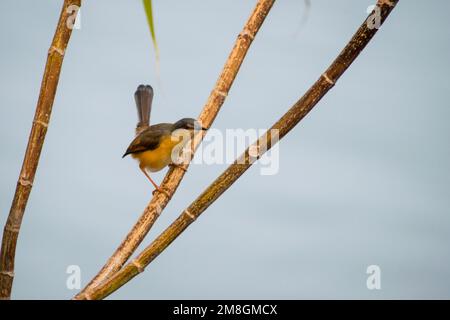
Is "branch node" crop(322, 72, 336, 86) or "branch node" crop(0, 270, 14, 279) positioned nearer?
"branch node" crop(322, 72, 336, 86)

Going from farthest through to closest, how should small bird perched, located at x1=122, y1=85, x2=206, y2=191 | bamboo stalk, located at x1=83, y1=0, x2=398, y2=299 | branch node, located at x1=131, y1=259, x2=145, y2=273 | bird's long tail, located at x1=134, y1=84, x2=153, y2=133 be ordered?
bird's long tail, located at x1=134, y1=84, x2=153, y2=133
small bird perched, located at x1=122, y1=85, x2=206, y2=191
branch node, located at x1=131, y1=259, x2=145, y2=273
bamboo stalk, located at x1=83, y1=0, x2=398, y2=299

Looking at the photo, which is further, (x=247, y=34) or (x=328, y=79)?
(x=247, y=34)

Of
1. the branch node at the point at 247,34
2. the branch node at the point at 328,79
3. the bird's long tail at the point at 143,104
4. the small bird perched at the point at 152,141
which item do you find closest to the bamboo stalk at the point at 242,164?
the branch node at the point at 328,79

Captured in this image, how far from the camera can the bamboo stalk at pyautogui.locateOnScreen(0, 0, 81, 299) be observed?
160 cm

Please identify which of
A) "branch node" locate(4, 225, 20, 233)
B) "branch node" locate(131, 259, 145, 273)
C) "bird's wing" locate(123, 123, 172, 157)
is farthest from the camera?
"bird's wing" locate(123, 123, 172, 157)

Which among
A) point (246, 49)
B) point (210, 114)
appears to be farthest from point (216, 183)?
point (246, 49)

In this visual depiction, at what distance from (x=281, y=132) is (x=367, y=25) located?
338mm

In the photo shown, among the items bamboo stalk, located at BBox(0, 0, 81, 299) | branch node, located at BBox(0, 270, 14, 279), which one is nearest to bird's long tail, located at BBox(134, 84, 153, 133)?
bamboo stalk, located at BBox(0, 0, 81, 299)

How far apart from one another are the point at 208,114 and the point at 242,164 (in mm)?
338

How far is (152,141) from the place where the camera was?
315 centimetres

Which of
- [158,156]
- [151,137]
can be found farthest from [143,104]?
[158,156]

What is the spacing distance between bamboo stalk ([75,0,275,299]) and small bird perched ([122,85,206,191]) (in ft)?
3.37

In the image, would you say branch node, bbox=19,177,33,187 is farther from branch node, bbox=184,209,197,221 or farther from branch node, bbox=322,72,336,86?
branch node, bbox=322,72,336,86

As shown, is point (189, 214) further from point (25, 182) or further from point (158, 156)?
point (158, 156)
